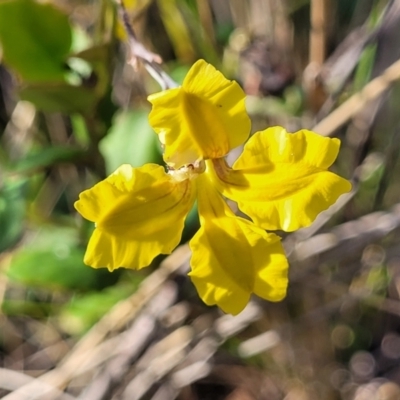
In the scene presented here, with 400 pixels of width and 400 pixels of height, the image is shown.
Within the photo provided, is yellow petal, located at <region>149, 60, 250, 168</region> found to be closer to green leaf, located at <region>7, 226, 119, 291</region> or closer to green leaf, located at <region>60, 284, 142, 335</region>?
green leaf, located at <region>7, 226, 119, 291</region>

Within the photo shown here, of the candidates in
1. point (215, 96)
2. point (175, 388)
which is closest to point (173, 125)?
point (215, 96)

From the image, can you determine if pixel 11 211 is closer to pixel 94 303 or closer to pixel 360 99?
pixel 94 303

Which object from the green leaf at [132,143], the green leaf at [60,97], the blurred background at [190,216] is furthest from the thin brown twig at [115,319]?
the green leaf at [60,97]

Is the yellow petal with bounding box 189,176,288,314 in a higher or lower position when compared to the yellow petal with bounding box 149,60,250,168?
lower

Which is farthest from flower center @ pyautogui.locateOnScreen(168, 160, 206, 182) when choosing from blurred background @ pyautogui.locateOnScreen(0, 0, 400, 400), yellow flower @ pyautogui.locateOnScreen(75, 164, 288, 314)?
blurred background @ pyautogui.locateOnScreen(0, 0, 400, 400)

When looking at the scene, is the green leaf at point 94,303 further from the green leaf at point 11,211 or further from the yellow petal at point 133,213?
the yellow petal at point 133,213

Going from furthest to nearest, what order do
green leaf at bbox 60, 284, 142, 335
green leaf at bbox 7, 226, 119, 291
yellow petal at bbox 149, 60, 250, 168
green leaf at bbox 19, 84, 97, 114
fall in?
green leaf at bbox 60, 284, 142, 335 < green leaf at bbox 7, 226, 119, 291 < green leaf at bbox 19, 84, 97, 114 < yellow petal at bbox 149, 60, 250, 168

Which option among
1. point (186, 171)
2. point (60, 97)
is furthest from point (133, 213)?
point (60, 97)
